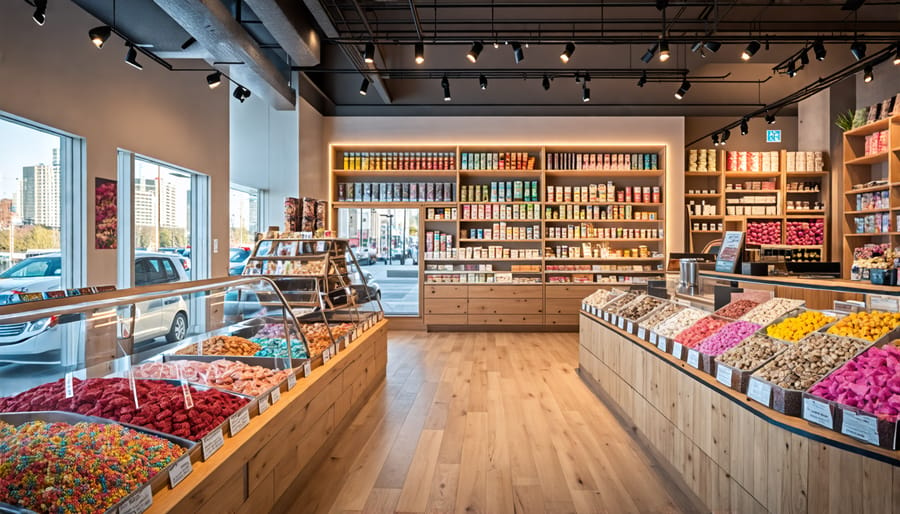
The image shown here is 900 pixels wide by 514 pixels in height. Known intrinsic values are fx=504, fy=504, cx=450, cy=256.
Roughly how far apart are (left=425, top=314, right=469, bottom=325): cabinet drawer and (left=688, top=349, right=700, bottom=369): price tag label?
5.29 meters

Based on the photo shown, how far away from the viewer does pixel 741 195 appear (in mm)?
8062

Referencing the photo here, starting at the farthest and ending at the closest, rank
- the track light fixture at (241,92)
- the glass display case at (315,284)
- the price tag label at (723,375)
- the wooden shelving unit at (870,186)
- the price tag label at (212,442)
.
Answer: the wooden shelving unit at (870,186) < the track light fixture at (241,92) < the glass display case at (315,284) < the price tag label at (723,375) < the price tag label at (212,442)

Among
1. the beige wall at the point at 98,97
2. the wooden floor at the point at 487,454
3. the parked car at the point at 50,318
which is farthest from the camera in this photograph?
the beige wall at the point at 98,97

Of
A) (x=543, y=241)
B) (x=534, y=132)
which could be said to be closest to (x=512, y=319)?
(x=543, y=241)

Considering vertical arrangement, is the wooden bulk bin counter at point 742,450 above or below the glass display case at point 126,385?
below

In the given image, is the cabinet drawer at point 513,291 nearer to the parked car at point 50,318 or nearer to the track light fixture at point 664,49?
the track light fixture at point 664,49

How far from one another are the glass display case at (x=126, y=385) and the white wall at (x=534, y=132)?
5.73m

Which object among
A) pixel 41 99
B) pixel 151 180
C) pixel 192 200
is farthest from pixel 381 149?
pixel 41 99

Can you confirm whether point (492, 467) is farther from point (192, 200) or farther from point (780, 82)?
point (780, 82)

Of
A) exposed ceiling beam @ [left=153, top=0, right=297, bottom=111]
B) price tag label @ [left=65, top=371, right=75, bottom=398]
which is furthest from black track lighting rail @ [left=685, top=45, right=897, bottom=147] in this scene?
price tag label @ [left=65, top=371, right=75, bottom=398]

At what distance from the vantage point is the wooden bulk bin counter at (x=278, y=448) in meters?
1.74

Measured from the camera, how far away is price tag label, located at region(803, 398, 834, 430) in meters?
1.88

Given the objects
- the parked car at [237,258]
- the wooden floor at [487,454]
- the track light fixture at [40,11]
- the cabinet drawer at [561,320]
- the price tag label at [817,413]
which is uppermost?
the track light fixture at [40,11]

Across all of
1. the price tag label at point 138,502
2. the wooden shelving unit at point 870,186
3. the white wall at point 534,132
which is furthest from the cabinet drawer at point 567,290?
the price tag label at point 138,502
